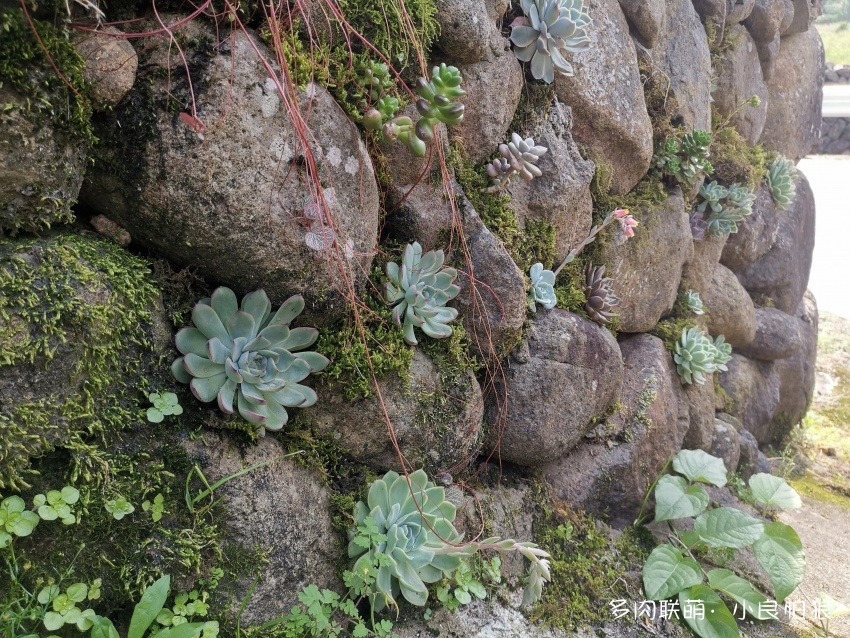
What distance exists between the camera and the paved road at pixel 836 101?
1281 cm

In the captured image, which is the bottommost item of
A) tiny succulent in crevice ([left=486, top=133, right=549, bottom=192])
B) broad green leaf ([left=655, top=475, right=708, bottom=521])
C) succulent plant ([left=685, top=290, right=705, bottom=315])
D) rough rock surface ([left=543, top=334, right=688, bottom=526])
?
broad green leaf ([left=655, top=475, right=708, bottom=521])

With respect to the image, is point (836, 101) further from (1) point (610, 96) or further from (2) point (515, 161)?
(2) point (515, 161)

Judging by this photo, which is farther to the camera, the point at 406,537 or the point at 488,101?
the point at 488,101

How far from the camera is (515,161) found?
7.56 ft

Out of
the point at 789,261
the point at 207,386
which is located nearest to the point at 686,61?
the point at 789,261

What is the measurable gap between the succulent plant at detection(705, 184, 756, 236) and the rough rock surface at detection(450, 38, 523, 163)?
84.0 inches

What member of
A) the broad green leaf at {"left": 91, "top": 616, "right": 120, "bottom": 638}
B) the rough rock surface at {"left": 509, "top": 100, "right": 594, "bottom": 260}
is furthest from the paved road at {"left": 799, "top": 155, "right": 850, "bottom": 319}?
the broad green leaf at {"left": 91, "top": 616, "right": 120, "bottom": 638}

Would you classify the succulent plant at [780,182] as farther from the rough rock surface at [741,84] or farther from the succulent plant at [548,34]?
the succulent plant at [548,34]

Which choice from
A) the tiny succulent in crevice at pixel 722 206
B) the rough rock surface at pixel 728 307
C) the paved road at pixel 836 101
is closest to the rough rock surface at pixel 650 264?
the tiny succulent in crevice at pixel 722 206

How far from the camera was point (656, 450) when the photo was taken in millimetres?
3035

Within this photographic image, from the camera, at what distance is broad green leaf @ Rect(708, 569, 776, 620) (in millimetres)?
2584

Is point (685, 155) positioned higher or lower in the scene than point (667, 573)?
higher

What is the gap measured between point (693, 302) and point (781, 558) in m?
1.55

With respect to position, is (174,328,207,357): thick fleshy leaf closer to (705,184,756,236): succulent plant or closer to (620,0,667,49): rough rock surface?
(620,0,667,49): rough rock surface
